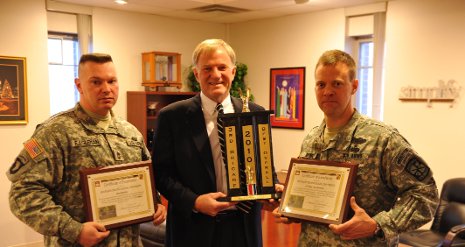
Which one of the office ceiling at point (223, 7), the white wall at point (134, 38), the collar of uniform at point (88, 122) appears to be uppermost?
the office ceiling at point (223, 7)

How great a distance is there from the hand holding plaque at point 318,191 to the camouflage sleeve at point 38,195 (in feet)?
2.81

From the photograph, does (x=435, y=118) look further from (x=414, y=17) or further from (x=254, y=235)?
(x=254, y=235)

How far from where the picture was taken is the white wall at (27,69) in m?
4.35

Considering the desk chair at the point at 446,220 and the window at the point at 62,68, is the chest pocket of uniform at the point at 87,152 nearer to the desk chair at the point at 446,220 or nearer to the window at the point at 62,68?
the desk chair at the point at 446,220

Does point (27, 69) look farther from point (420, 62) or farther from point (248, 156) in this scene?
point (420, 62)

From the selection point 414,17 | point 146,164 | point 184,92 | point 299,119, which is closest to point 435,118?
point 414,17

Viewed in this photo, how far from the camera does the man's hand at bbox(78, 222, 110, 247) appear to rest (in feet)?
5.47

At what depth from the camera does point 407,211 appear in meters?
1.55

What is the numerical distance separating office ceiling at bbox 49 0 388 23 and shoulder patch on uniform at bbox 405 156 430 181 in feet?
11.1

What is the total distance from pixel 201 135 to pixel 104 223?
0.56 m

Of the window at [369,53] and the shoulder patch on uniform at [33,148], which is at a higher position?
the window at [369,53]

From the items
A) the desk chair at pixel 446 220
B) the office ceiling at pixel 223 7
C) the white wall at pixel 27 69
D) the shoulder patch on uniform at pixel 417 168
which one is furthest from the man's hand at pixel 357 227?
the white wall at pixel 27 69

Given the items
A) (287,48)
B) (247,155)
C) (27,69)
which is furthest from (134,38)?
Result: (247,155)

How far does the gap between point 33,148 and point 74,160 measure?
0.16 m
